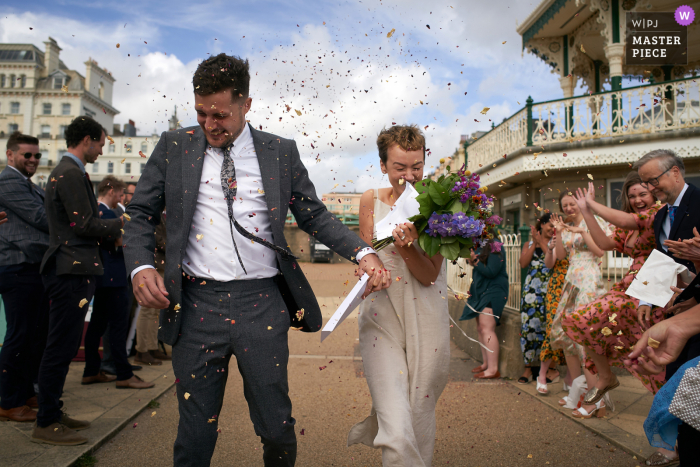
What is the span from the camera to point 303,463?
3.61 m

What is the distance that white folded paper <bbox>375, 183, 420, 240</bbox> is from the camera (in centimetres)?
292

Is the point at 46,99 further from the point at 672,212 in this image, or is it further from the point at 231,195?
the point at 672,212

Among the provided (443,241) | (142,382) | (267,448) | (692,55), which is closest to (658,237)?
(443,241)

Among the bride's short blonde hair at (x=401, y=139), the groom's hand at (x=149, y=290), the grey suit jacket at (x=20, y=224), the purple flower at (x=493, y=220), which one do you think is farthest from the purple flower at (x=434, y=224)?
the grey suit jacket at (x=20, y=224)

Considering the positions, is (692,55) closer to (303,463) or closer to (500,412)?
(500,412)

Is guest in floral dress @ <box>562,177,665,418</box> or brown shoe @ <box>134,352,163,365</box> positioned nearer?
guest in floral dress @ <box>562,177,665,418</box>

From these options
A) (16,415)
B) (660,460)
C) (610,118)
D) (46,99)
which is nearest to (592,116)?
(610,118)

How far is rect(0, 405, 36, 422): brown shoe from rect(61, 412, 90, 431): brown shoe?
0.47m

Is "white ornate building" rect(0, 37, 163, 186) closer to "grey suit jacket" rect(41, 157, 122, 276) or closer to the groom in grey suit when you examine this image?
"grey suit jacket" rect(41, 157, 122, 276)

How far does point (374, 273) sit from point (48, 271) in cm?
301

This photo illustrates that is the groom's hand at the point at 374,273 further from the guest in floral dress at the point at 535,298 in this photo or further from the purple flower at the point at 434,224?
the guest in floral dress at the point at 535,298

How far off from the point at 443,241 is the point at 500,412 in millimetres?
2964

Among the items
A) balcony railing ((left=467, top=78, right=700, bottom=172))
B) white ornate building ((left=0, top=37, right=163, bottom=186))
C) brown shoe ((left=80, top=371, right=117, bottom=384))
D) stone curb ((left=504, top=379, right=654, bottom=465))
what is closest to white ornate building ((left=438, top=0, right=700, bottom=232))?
balcony railing ((left=467, top=78, right=700, bottom=172))

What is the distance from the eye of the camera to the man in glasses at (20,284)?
411 cm
